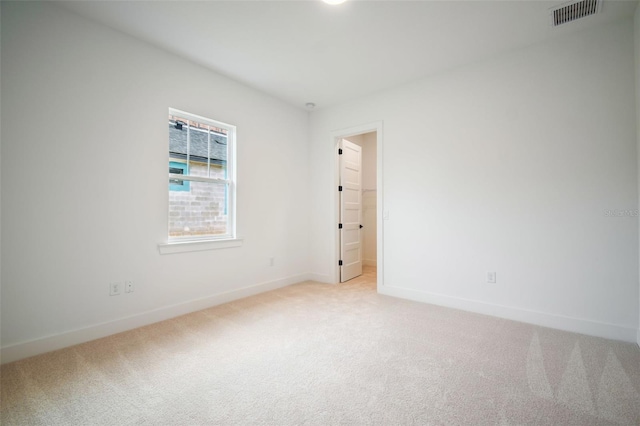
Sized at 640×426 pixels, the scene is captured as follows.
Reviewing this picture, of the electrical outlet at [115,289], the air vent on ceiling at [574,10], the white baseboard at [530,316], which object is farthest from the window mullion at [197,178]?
the air vent on ceiling at [574,10]

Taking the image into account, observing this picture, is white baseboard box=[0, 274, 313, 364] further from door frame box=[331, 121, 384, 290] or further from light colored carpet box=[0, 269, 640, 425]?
door frame box=[331, 121, 384, 290]

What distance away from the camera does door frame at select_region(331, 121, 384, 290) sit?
4.02 m

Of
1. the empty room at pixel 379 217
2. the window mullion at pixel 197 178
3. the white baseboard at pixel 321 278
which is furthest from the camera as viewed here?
the white baseboard at pixel 321 278

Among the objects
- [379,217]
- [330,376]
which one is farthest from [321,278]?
[330,376]

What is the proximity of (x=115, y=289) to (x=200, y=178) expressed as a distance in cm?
142

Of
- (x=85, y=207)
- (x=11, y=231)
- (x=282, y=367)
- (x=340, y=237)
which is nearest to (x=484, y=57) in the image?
(x=340, y=237)

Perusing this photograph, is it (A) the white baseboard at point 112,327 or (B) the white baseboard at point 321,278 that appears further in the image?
(B) the white baseboard at point 321,278

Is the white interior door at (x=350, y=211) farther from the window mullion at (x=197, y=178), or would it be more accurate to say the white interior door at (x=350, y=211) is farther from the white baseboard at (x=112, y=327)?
the window mullion at (x=197, y=178)

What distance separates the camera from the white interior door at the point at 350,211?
4.71 metres

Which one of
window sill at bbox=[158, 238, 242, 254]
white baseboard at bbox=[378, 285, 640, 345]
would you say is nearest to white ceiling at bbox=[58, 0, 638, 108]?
window sill at bbox=[158, 238, 242, 254]

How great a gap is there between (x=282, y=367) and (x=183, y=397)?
66 centimetres

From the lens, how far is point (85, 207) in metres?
2.53

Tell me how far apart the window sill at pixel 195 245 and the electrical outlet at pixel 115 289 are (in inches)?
18.7

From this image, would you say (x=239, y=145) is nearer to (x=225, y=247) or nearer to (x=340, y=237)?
(x=225, y=247)
